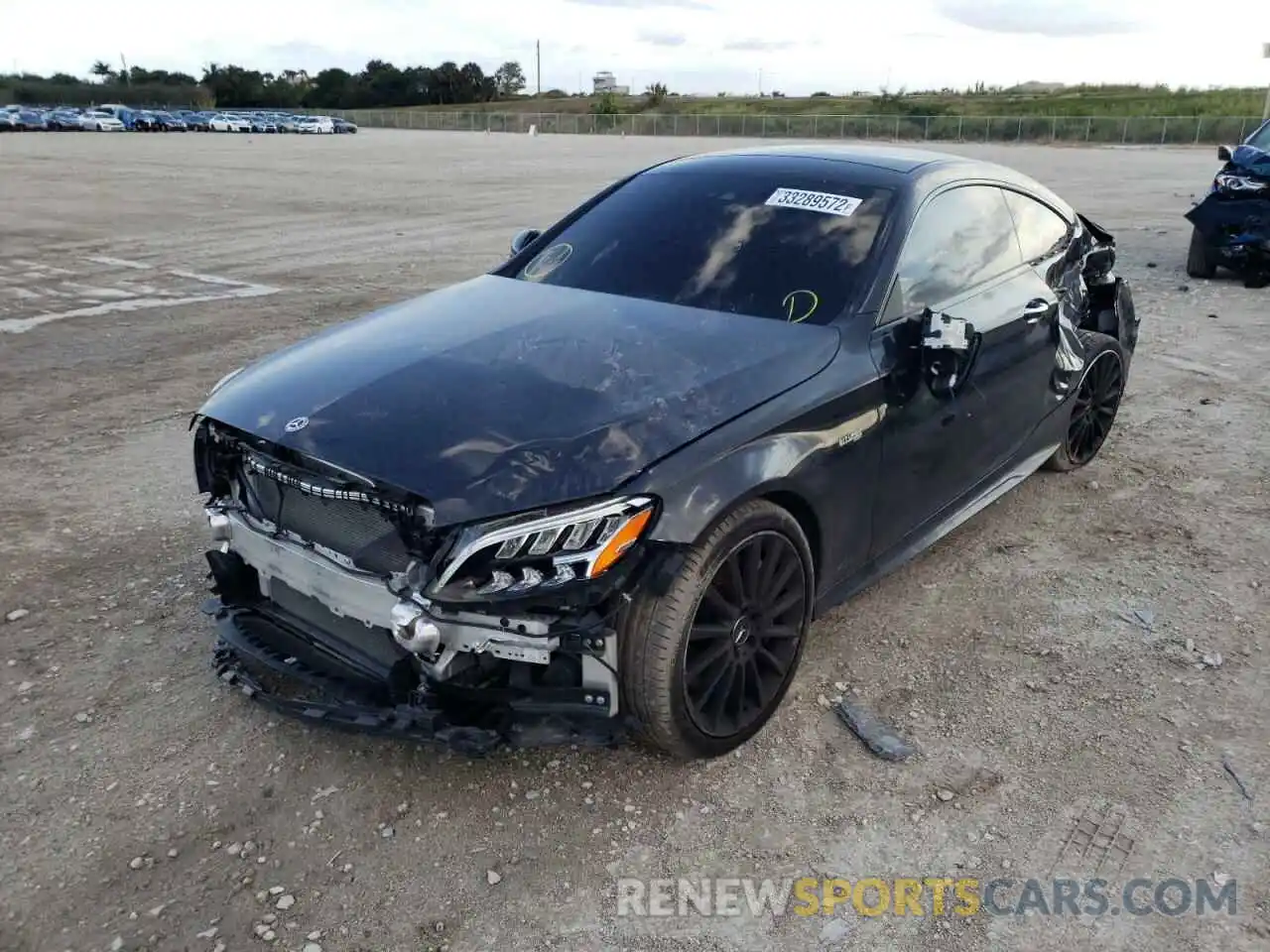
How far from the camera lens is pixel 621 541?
2525mm

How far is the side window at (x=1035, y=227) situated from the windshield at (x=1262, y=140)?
6367 millimetres

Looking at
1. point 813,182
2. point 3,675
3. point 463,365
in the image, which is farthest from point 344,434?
point 813,182

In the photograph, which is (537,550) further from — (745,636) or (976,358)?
(976,358)

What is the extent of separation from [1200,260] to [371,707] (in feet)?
34.1

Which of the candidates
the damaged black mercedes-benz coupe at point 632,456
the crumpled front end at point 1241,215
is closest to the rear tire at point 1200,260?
the crumpled front end at point 1241,215

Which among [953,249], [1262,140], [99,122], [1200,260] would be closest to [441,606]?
[953,249]

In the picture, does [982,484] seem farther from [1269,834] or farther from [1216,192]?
→ [1216,192]

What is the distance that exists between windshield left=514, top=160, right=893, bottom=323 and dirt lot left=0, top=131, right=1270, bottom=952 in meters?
1.29

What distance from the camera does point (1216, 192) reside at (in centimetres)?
979

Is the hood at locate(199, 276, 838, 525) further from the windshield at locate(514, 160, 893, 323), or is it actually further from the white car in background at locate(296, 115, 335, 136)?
the white car in background at locate(296, 115, 335, 136)

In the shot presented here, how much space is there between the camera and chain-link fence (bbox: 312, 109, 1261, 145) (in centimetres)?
4756

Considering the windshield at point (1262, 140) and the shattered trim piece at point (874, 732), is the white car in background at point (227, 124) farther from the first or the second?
the shattered trim piece at point (874, 732)

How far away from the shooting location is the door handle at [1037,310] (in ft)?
13.7

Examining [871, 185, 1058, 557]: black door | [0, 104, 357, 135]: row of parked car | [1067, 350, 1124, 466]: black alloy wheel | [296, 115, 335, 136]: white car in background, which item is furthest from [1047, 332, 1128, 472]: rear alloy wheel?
[296, 115, 335, 136]: white car in background
